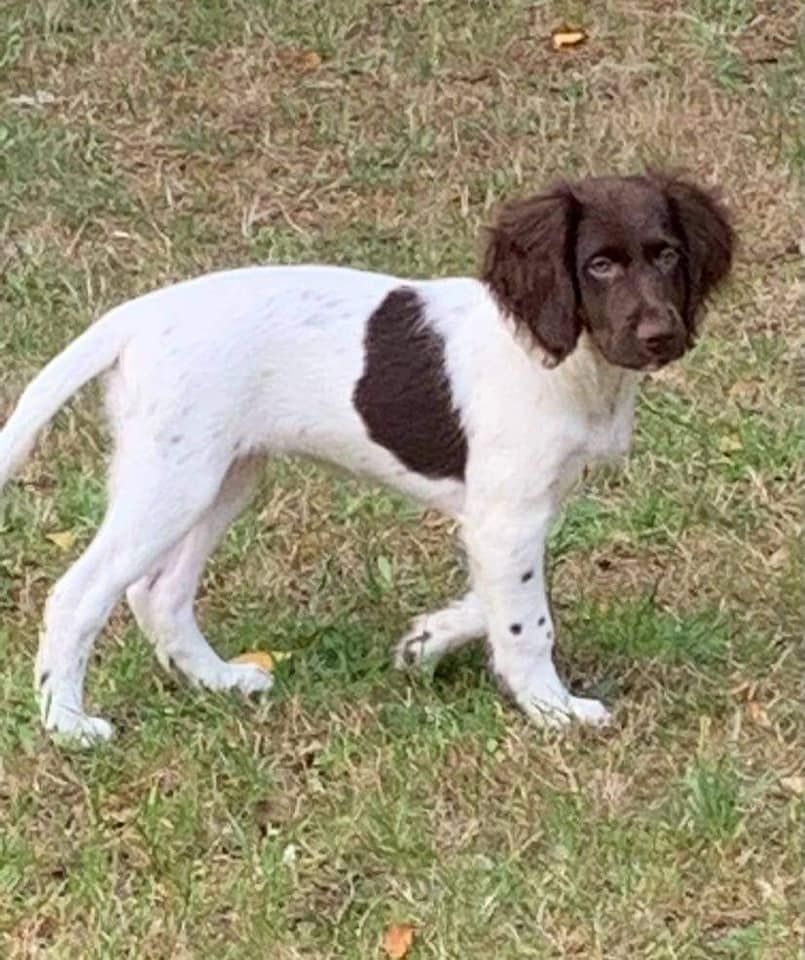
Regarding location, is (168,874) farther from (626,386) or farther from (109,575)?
(626,386)

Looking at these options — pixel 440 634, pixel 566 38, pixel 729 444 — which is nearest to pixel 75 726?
pixel 440 634

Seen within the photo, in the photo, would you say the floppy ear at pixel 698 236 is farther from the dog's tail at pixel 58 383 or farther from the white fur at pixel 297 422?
the dog's tail at pixel 58 383

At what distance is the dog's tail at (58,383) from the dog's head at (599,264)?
80 centimetres

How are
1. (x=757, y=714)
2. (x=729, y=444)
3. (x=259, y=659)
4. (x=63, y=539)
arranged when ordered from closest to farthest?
1. (x=757, y=714)
2. (x=259, y=659)
3. (x=63, y=539)
4. (x=729, y=444)

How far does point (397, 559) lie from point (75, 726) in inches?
46.1

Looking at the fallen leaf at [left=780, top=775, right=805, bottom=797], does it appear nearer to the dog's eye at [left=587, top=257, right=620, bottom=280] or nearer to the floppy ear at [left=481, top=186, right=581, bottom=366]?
the floppy ear at [left=481, top=186, right=581, bottom=366]

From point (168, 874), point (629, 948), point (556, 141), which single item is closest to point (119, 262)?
point (556, 141)

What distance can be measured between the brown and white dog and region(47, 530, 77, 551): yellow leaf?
98 cm

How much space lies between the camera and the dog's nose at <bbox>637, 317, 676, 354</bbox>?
14.7 feet

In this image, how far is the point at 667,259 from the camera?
4.64 metres

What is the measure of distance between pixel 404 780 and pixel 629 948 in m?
0.72

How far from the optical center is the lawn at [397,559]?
430 cm

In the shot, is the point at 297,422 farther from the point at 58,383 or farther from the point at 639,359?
the point at 639,359

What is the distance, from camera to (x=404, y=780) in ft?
15.2
